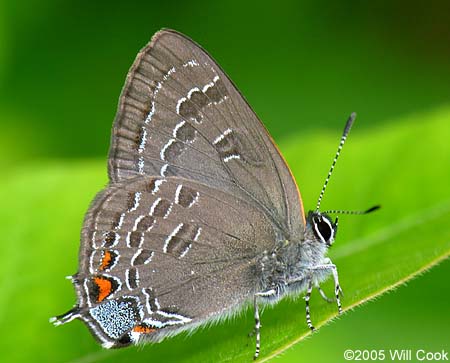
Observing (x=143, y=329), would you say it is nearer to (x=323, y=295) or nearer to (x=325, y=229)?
(x=323, y=295)

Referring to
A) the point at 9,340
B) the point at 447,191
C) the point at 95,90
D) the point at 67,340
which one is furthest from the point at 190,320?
the point at 95,90

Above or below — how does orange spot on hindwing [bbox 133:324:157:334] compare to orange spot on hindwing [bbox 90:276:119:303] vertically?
below

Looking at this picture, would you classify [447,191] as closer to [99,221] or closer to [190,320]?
[190,320]

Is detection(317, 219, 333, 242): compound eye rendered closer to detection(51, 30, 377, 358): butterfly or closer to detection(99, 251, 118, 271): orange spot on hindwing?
detection(51, 30, 377, 358): butterfly

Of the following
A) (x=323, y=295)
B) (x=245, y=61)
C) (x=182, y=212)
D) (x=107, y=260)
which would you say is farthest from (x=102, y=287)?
(x=245, y=61)

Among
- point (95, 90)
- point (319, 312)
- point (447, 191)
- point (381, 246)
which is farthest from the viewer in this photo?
point (95, 90)

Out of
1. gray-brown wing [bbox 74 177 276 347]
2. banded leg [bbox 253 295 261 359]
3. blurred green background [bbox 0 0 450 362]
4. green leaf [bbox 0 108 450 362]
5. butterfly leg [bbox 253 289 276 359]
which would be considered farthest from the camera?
blurred green background [bbox 0 0 450 362]

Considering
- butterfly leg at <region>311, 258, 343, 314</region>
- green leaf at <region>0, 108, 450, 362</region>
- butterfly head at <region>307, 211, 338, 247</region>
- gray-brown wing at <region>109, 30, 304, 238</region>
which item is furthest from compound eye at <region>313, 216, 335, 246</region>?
gray-brown wing at <region>109, 30, 304, 238</region>
